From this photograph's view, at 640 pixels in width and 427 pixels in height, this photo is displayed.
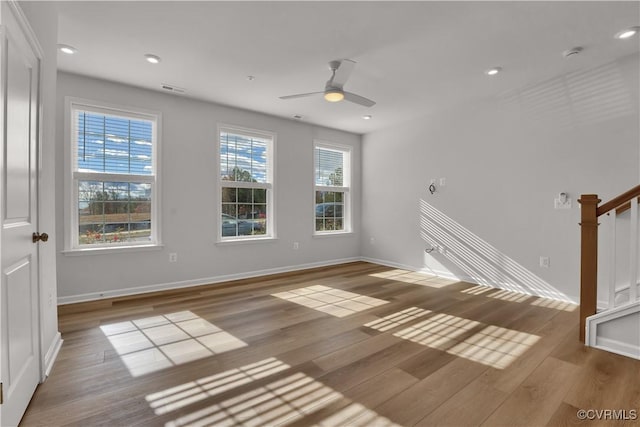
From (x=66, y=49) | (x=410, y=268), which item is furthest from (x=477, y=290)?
(x=66, y=49)

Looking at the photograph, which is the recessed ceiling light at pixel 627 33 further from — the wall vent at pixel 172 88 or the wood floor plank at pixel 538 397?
the wall vent at pixel 172 88

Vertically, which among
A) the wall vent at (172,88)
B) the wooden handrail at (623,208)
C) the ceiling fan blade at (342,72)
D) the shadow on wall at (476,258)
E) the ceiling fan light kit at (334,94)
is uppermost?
the wall vent at (172,88)

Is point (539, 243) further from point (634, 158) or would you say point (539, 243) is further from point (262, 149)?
point (262, 149)

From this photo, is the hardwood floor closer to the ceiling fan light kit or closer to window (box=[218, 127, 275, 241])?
window (box=[218, 127, 275, 241])

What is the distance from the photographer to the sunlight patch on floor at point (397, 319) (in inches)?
112

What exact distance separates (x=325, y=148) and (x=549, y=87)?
11.3 ft

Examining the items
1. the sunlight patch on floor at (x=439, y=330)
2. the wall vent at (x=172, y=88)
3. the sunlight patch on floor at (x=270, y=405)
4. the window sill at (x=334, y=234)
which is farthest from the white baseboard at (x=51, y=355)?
the window sill at (x=334, y=234)

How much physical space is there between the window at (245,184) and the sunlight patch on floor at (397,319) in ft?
8.51

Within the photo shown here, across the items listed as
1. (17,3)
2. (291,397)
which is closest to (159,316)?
(291,397)

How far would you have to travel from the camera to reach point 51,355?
2143 mm

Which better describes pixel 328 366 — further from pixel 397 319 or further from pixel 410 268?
pixel 410 268

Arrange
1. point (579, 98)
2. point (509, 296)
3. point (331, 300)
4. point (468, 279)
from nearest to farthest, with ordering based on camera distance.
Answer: point (579, 98) < point (331, 300) < point (509, 296) < point (468, 279)

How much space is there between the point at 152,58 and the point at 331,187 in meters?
3.57

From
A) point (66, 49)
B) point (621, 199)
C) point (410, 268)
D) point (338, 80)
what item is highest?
point (66, 49)
